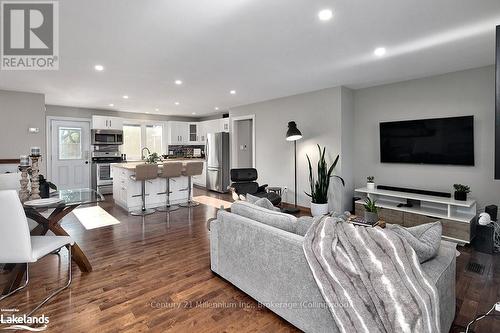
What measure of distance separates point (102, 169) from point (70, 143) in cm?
106

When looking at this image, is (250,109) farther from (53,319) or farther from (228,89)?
(53,319)

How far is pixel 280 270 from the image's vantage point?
5.90 feet

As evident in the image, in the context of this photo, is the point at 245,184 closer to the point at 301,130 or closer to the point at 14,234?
the point at 301,130

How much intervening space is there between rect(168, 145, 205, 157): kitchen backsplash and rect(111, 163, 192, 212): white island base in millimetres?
2808

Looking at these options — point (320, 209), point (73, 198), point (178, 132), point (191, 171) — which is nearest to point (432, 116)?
point (320, 209)

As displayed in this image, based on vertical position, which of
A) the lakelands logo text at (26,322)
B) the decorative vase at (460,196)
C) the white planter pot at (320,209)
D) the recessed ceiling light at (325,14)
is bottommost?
the lakelands logo text at (26,322)

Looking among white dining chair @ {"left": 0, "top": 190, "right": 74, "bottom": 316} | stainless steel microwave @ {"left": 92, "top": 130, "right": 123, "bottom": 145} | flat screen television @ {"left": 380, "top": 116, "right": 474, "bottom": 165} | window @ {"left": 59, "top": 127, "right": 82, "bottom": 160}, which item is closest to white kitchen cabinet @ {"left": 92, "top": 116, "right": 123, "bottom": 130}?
stainless steel microwave @ {"left": 92, "top": 130, "right": 123, "bottom": 145}

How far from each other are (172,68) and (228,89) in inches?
56.0

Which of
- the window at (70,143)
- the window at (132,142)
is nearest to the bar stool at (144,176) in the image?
the window at (132,142)

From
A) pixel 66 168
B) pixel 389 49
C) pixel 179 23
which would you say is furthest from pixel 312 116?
pixel 66 168

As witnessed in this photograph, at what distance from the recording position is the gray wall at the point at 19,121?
4.82m

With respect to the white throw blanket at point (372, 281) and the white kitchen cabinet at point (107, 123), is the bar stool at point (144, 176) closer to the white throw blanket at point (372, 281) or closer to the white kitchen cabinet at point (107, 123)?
the white kitchen cabinet at point (107, 123)

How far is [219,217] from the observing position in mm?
2420

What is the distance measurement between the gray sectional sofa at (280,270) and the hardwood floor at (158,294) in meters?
0.16
